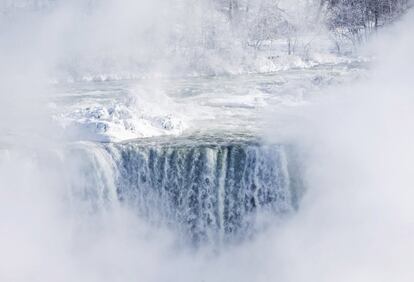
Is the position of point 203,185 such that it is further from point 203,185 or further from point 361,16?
point 361,16

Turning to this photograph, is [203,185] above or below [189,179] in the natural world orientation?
below

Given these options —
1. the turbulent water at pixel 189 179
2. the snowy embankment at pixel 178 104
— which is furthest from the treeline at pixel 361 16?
the turbulent water at pixel 189 179

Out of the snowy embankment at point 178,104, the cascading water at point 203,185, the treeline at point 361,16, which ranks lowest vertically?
the cascading water at point 203,185

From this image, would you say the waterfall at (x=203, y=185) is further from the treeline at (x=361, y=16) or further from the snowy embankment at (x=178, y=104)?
the treeline at (x=361, y=16)

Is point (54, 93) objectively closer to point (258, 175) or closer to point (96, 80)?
point (96, 80)

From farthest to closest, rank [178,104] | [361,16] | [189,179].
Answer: [361,16] → [178,104] → [189,179]

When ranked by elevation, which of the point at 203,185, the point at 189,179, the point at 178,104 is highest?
the point at 178,104

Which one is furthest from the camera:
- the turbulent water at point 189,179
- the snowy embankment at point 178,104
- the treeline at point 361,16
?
the treeline at point 361,16

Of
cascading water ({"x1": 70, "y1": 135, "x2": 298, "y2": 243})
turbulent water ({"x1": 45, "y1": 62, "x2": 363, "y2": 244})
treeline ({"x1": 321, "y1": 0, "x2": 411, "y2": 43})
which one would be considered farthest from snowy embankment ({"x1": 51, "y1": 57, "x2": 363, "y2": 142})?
treeline ({"x1": 321, "y1": 0, "x2": 411, "y2": 43})

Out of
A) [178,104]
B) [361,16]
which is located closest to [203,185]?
[178,104]

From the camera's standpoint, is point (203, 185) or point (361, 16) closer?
point (203, 185)

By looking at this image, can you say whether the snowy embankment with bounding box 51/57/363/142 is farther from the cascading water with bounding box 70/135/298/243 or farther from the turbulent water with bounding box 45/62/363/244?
the cascading water with bounding box 70/135/298/243

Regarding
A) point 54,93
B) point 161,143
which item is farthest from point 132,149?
point 54,93
